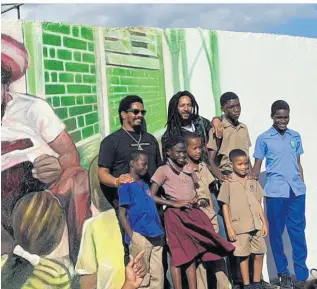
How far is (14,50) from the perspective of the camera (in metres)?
5.13

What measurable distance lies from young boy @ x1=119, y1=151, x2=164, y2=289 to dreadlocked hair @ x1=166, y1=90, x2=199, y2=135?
495 millimetres

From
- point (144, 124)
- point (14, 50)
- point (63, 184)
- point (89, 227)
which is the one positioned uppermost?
point (14, 50)

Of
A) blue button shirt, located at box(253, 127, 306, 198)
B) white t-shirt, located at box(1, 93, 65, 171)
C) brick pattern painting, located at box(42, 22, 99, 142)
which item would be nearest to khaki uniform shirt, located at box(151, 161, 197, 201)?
brick pattern painting, located at box(42, 22, 99, 142)

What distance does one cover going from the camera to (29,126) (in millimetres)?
5191

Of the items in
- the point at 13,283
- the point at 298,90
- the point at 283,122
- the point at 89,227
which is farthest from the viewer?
the point at 298,90

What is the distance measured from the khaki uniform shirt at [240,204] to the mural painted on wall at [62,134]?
748mm

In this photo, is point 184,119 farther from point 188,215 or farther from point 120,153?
point 188,215

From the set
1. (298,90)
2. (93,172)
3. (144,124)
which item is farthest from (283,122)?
(93,172)

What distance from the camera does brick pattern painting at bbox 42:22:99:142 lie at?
5.26 m

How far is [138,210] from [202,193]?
0.62 metres

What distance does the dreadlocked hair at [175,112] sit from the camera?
5.62 meters

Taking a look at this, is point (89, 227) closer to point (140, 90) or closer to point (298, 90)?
point (140, 90)

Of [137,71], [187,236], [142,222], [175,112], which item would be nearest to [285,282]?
[187,236]

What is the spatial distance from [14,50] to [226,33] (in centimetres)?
209
